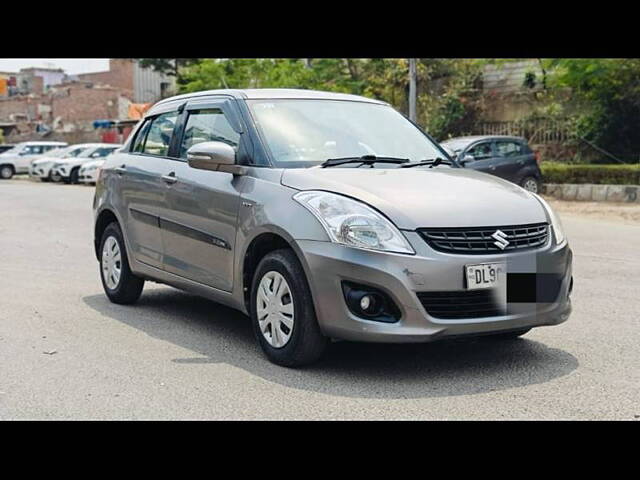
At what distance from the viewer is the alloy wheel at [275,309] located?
536cm

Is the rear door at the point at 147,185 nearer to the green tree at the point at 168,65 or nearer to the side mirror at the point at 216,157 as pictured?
the side mirror at the point at 216,157

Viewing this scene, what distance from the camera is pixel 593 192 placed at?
20062 millimetres

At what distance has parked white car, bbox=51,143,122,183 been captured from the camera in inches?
1284

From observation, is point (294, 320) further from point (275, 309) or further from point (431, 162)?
point (431, 162)

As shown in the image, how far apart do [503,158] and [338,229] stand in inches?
628

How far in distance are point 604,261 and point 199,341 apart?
5.77 meters

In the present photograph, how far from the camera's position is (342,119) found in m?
6.39

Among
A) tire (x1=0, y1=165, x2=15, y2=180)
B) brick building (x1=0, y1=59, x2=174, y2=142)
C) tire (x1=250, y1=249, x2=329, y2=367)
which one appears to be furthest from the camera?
brick building (x1=0, y1=59, x2=174, y2=142)

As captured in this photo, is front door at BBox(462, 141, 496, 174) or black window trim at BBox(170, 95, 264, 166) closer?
black window trim at BBox(170, 95, 264, 166)

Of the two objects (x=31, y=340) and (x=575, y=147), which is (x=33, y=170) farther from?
(x=31, y=340)

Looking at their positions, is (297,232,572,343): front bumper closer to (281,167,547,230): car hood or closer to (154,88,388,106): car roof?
(281,167,547,230): car hood

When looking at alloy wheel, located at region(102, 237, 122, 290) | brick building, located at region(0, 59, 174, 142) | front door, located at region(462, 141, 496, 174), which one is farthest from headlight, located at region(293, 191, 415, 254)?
brick building, located at region(0, 59, 174, 142)

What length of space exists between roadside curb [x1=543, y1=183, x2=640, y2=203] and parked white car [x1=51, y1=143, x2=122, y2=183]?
17.5 m

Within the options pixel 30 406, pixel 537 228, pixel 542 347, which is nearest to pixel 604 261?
pixel 542 347
